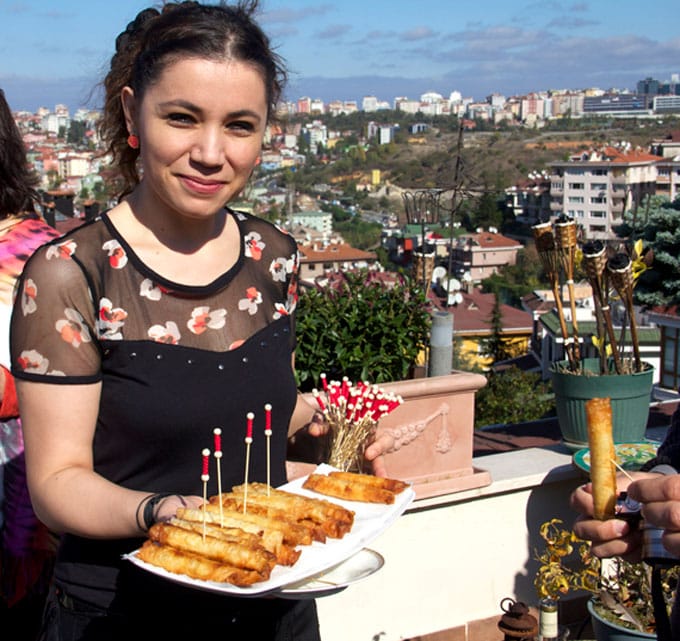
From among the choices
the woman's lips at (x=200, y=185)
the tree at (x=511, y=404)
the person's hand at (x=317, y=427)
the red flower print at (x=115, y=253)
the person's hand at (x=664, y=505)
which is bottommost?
the tree at (x=511, y=404)

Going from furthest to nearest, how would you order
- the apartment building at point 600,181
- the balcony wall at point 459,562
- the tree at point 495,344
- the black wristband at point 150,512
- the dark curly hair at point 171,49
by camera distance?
the apartment building at point 600,181
the tree at point 495,344
the balcony wall at point 459,562
the dark curly hair at point 171,49
the black wristband at point 150,512

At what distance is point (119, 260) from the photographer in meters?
1.35

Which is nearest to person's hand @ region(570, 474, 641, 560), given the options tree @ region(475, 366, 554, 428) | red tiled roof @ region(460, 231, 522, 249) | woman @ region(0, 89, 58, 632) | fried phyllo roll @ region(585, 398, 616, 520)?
fried phyllo roll @ region(585, 398, 616, 520)

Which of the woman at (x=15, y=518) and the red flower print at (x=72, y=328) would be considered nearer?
the red flower print at (x=72, y=328)

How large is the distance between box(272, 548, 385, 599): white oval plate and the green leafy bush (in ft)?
5.65

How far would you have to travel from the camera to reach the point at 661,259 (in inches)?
273

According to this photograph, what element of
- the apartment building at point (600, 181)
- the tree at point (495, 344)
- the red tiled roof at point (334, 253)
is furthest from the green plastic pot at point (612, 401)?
the apartment building at point (600, 181)

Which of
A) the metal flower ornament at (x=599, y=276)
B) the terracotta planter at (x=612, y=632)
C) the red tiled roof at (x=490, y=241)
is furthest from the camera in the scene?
the red tiled roof at (x=490, y=241)

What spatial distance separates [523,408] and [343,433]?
29.2ft

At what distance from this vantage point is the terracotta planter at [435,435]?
281cm

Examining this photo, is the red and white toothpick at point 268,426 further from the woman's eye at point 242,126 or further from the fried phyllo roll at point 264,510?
the woman's eye at point 242,126

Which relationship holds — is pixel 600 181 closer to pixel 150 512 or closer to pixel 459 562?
pixel 459 562

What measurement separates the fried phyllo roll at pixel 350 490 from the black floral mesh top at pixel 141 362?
0.10 m

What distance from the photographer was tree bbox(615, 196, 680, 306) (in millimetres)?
→ 6801
